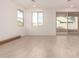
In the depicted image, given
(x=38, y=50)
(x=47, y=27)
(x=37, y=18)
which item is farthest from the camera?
(x=37, y=18)

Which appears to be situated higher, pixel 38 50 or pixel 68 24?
pixel 68 24

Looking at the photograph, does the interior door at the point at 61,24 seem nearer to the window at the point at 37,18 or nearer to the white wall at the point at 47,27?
the white wall at the point at 47,27

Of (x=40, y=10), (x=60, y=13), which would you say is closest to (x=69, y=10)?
(x=60, y=13)

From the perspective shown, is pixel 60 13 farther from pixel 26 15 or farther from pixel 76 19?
pixel 26 15

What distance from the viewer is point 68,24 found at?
15023 mm

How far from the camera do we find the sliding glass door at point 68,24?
14883mm

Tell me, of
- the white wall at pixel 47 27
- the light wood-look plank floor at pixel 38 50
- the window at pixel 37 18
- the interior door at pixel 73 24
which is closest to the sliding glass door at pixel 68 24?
the interior door at pixel 73 24

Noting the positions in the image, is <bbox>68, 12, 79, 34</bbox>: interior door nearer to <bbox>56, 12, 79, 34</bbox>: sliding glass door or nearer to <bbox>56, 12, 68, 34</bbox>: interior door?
<bbox>56, 12, 79, 34</bbox>: sliding glass door

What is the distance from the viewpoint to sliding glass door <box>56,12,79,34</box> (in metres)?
14.9

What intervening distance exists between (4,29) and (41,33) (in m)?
6.58

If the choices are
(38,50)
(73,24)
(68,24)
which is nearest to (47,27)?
(68,24)

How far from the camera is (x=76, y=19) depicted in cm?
1509

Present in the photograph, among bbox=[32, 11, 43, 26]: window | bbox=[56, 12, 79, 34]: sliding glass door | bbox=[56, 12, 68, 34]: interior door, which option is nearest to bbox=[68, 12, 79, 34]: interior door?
bbox=[56, 12, 79, 34]: sliding glass door

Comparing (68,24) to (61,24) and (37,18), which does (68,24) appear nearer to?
(61,24)
